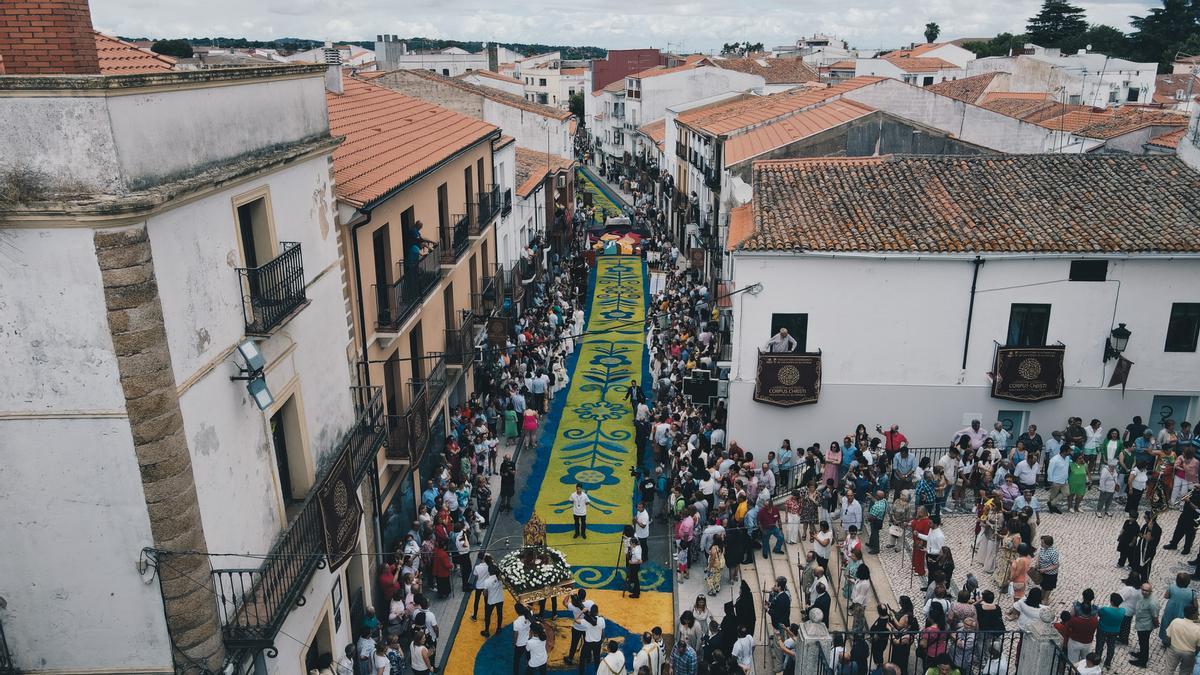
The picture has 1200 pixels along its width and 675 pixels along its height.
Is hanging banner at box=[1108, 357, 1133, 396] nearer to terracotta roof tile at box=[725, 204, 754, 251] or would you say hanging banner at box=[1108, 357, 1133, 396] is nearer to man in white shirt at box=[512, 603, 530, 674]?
terracotta roof tile at box=[725, 204, 754, 251]

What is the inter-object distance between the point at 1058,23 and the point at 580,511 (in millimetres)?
86266

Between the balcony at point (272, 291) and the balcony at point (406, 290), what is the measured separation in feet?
17.1

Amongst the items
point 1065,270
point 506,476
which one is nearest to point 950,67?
point 1065,270

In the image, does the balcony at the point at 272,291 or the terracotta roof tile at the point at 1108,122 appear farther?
the terracotta roof tile at the point at 1108,122

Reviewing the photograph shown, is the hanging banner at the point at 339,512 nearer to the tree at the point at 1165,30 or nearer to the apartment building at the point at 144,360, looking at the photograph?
the apartment building at the point at 144,360

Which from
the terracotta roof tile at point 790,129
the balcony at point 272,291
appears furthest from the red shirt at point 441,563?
the terracotta roof tile at point 790,129

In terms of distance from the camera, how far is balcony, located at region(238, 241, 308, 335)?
10.8 m

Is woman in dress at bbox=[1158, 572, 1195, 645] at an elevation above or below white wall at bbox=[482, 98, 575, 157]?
below

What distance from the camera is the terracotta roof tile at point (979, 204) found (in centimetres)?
2064

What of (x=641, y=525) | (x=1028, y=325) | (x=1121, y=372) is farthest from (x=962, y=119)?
(x=641, y=525)

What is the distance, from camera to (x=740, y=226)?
953 inches

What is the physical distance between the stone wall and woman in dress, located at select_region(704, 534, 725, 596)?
387 inches

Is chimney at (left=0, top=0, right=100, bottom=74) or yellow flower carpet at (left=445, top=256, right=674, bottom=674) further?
yellow flower carpet at (left=445, top=256, right=674, bottom=674)

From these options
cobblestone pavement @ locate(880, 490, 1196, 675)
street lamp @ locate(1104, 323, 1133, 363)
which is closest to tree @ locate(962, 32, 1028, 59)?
street lamp @ locate(1104, 323, 1133, 363)
